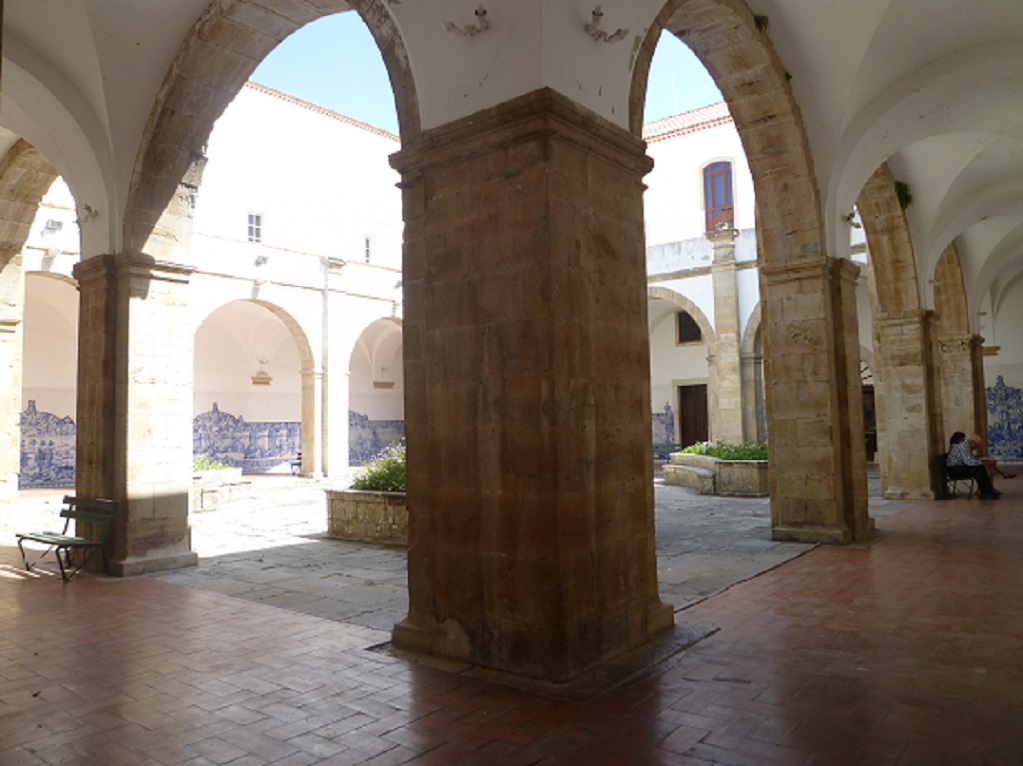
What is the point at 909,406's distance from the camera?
11781 millimetres

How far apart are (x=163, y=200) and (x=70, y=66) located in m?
1.39

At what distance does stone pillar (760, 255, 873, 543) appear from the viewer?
7.70m

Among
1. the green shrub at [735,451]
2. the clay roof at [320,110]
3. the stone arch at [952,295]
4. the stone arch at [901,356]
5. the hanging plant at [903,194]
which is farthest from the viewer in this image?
the clay roof at [320,110]

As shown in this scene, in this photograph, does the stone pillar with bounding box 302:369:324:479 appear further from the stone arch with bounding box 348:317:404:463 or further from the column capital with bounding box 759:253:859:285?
the column capital with bounding box 759:253:859:285

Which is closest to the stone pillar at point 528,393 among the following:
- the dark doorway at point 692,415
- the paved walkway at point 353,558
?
the paved walkway at point 353,558

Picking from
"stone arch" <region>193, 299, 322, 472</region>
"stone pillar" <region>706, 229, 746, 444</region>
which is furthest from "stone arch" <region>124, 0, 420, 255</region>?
"stone pillar" <region>706, 229, 746, 444</region>

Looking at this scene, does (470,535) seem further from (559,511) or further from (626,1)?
(626,1)

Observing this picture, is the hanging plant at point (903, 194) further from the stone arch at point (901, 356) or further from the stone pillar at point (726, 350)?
the stone pillar at point (726, 350)

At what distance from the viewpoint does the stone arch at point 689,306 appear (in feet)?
64.7

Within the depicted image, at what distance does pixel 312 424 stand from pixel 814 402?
1336 centimetres

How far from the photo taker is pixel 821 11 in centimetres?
700

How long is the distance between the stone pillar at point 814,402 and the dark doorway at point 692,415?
1547 centimetres

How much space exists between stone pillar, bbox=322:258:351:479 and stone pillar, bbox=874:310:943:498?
39.8 feet

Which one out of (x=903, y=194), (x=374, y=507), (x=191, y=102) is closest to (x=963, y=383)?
(x=903, y=194)
